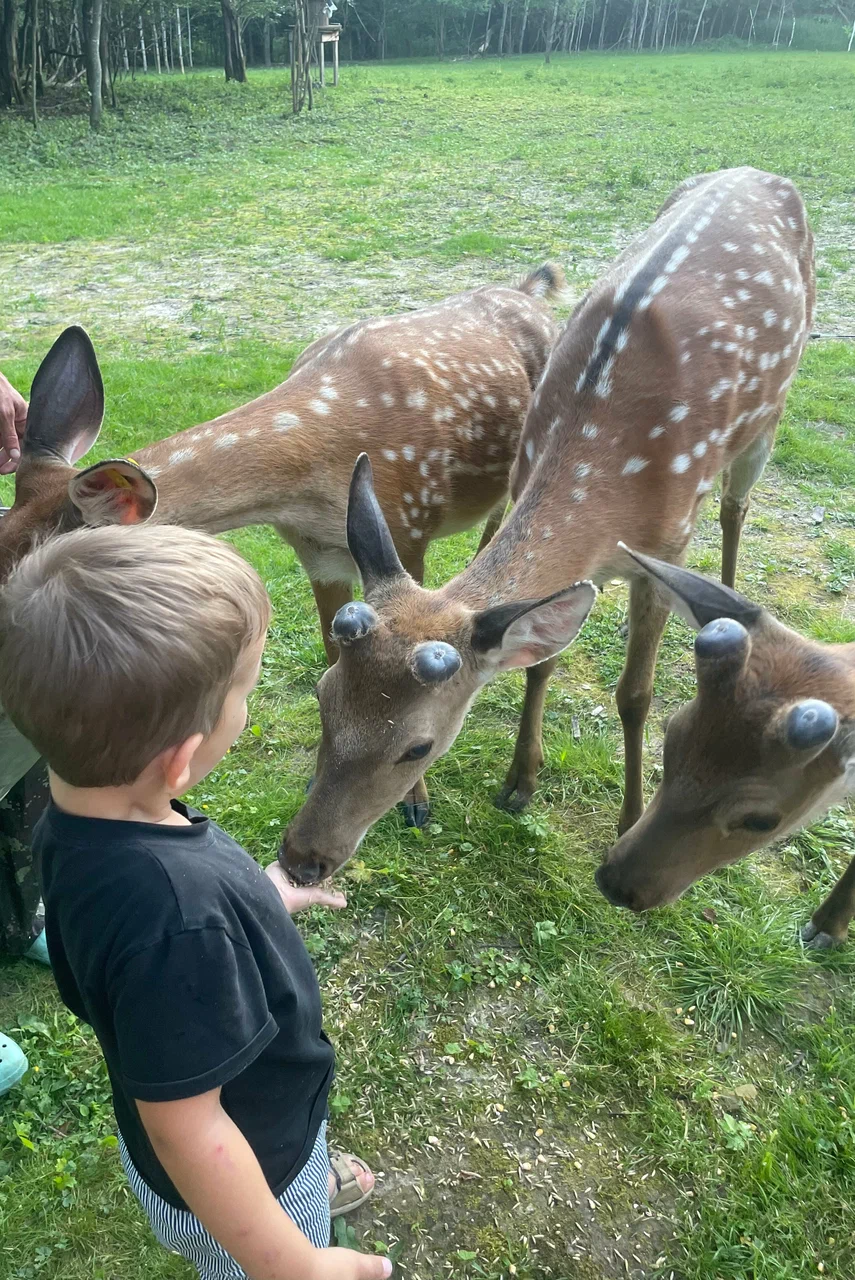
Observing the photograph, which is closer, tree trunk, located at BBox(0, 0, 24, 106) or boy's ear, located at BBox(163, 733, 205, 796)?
boy's ear, located at BBox(163, 733, 205, 796)

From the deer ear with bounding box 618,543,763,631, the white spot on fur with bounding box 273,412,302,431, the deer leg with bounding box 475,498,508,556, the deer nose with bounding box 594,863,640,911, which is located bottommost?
the deer nose with bounding box 594,863,640,911

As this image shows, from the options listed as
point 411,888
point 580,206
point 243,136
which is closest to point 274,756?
point 411,888

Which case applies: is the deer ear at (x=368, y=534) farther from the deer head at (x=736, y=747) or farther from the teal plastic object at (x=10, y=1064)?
the teal plastic object at (x=10, y=1064)

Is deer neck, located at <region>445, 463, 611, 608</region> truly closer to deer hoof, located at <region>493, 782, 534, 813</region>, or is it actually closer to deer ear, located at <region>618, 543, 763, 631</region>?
deer ear, located at <region>618, 543, 763, 631</region>

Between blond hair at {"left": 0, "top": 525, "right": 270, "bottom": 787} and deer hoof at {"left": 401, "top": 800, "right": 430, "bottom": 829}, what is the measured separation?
242 cm

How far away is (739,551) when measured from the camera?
18.0 ft

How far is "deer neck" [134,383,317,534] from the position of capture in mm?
3402

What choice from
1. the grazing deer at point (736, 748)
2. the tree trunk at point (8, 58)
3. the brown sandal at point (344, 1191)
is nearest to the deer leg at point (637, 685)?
the grazing deer at point (736, 748)

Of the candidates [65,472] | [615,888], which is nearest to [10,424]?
[65,472]

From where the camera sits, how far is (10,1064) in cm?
273

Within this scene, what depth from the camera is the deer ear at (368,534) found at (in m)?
3.01

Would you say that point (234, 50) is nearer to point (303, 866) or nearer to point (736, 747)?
point (303, 866)

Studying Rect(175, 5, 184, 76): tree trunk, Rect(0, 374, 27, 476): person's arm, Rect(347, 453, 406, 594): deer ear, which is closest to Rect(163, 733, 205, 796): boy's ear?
Rect(347, 453, 406, 594): deer ear

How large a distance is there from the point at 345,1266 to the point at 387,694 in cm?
147
